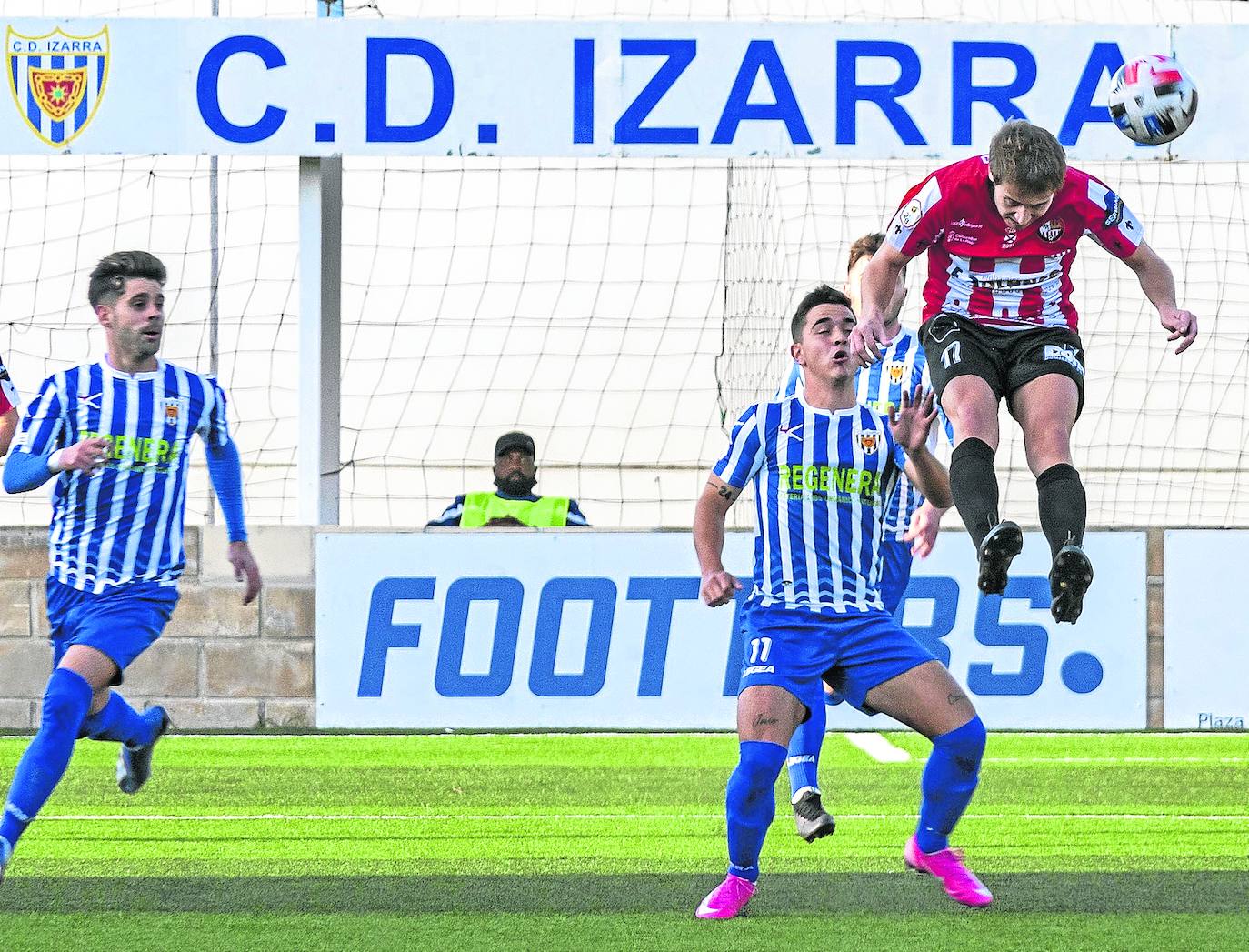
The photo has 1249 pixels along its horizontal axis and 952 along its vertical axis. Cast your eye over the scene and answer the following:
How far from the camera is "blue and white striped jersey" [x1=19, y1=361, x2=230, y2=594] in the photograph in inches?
185

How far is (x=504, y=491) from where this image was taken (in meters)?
8.62

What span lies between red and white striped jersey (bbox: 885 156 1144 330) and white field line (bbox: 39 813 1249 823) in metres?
2.04

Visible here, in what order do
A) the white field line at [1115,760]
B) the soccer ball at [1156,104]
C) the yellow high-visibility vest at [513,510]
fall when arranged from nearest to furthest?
the soccer ball at [1156,104], the white field line at [1115,760], the yellow high-visibility vest at [513,510]

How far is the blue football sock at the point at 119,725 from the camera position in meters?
4.81

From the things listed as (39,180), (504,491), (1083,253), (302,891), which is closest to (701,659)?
(504,491)

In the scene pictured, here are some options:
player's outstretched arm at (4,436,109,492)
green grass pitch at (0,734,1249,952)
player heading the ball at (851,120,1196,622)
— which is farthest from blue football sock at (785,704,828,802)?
player's outstretched arm at (4,436,109,492)

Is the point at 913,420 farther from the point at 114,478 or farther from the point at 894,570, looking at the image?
the point at 114,478

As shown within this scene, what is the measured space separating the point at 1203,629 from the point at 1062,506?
4.12 m

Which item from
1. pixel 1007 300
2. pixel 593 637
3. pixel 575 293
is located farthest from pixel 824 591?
pixel 575 293

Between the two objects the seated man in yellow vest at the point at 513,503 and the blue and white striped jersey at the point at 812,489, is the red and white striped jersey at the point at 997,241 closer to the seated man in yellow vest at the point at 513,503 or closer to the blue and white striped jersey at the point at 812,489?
the blue and white striped jersey at the point at 812,489

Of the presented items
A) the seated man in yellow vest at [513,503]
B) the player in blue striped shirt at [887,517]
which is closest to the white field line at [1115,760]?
the player in blue striped shirt at [887,517]

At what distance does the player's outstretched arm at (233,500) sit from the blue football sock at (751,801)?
1.74m

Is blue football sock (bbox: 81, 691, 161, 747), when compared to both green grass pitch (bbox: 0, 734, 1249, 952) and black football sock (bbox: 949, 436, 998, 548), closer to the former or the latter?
green grass pitch (bbox: 0, 734, 1249, 952)

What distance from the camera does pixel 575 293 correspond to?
14.3 metres
